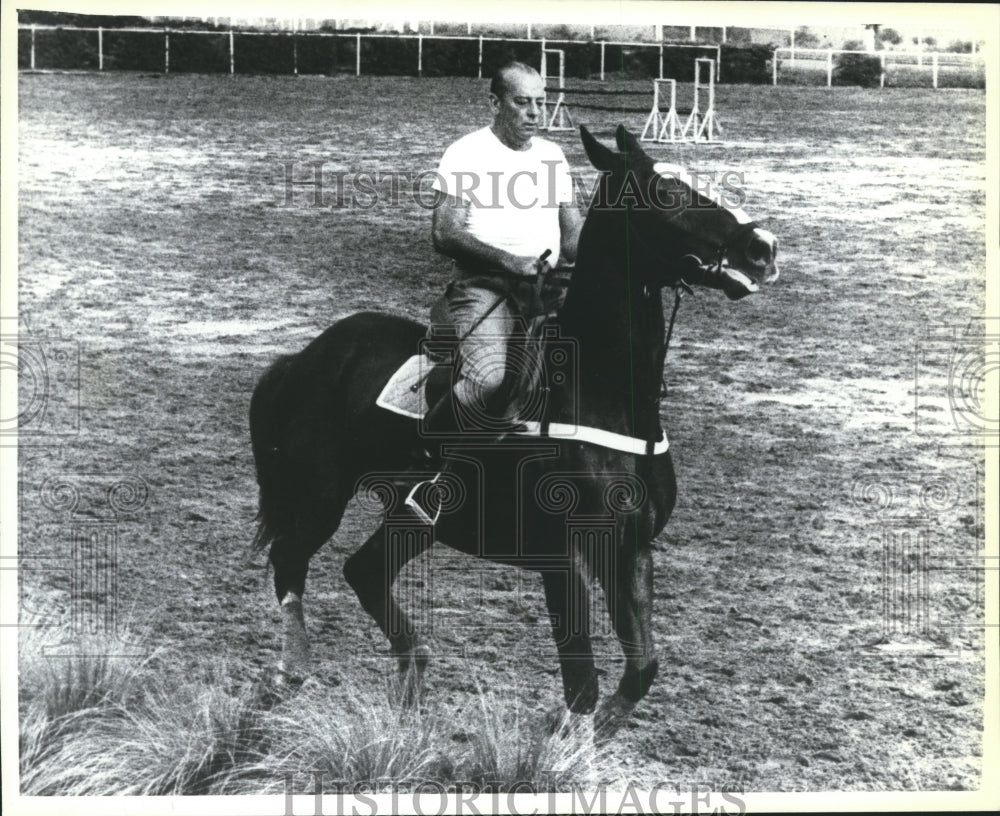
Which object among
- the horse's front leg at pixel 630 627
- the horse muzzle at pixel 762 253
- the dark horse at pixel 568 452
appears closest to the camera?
the horse muzzle at pixel 762 253

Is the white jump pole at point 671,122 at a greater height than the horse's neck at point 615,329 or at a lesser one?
greater

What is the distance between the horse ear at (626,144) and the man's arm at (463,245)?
466mm

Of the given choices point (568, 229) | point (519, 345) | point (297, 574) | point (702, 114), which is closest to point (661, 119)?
point (702, 114)

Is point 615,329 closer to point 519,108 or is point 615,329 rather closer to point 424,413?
point 424,413

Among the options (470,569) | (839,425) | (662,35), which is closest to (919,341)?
(839,425)

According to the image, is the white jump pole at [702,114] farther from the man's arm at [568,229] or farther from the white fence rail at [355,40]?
the man's arm at [568,229]

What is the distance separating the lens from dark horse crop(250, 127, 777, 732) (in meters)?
7.10

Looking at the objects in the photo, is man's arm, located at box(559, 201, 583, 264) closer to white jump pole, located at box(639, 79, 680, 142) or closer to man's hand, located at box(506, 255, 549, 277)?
man's hand, located at box(506, 255, 549, 277)

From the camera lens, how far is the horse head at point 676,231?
7039mm

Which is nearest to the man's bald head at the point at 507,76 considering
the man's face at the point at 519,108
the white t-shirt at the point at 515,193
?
the man's face at the point at 519,108

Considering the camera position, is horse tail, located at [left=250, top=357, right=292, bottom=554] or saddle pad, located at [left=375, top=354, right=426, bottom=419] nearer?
saddle pad, located at [left=375, top=354, right=426, bottom=419]

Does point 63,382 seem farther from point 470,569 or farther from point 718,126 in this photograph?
point 718,126

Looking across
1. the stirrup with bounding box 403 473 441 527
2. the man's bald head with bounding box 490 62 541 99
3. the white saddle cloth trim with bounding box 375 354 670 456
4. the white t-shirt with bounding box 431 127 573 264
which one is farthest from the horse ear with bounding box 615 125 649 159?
the stirrup with bounding box 403 473 441 527

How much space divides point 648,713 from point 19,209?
14.0 feet
